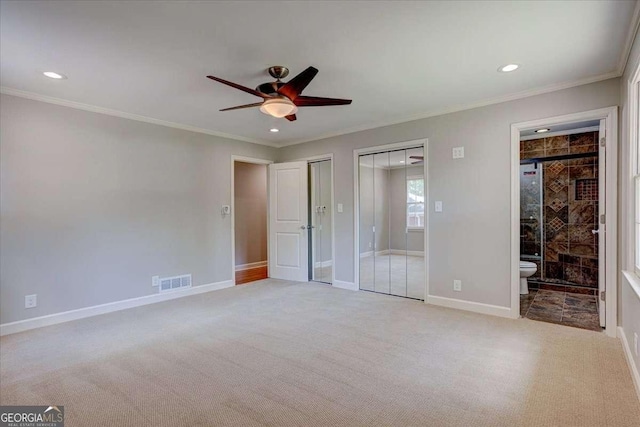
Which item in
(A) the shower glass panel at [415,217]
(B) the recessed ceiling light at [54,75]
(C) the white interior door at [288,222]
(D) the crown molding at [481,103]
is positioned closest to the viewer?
(B) the recessed ceiling light at [54,75]

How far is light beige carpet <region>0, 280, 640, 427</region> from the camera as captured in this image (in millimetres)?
1881

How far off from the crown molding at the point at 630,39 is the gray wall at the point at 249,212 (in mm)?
5875

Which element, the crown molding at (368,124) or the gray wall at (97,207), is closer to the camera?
the crown molding at (368,124)

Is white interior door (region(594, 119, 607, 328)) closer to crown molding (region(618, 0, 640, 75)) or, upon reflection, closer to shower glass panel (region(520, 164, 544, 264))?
crown molding (region(618, 0, 640, 75))

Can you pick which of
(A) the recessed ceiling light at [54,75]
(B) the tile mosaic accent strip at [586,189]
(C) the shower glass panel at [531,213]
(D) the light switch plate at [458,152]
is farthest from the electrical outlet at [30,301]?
(B) the tile mosaic accent strip at [586,189]

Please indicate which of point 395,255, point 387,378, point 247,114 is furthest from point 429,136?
point 387,378

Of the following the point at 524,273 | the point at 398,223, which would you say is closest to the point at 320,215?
the point at 398,223

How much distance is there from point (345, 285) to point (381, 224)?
1.09 m

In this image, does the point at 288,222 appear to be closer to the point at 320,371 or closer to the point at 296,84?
the point at 296,84

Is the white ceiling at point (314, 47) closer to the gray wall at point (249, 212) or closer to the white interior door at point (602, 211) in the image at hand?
Result: the white interior door at point (602, 211)

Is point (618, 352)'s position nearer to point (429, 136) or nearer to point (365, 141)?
point (429, 136)

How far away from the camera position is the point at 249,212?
23.3 feet

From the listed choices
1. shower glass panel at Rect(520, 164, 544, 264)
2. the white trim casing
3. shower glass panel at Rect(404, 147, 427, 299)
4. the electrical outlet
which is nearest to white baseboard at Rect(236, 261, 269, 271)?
the white trim casing

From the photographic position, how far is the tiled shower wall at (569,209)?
482 centimetres
